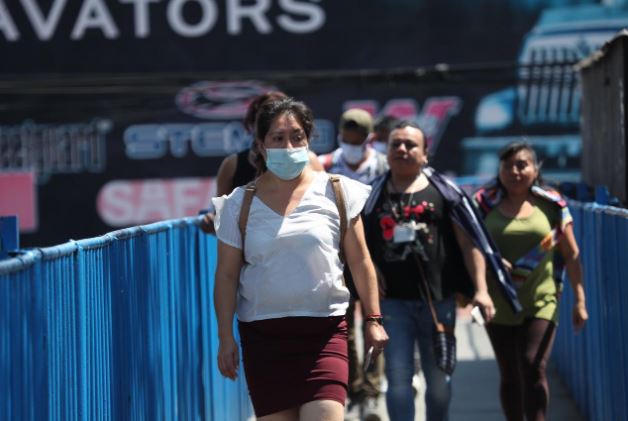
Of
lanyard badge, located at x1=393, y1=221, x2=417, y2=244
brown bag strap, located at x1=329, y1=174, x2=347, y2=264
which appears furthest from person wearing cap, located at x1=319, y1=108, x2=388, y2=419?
brown bag strap, located at x1=329, y1=174, x2=347, y2=264

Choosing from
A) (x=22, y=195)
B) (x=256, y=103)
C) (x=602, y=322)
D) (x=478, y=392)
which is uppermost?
(x=256, y=103)

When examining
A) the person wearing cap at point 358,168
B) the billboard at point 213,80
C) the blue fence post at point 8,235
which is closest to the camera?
the blue fence post at point 8,235

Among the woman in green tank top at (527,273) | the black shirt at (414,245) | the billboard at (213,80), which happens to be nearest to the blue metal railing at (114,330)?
the black shirt at (414,245)

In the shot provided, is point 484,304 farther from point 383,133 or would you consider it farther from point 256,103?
point 383,133

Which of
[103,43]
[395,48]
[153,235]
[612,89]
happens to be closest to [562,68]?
[395,48]

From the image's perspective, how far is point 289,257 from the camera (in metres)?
4.99

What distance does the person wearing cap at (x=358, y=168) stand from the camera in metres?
8.23

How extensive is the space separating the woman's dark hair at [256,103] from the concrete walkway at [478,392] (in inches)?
94.3

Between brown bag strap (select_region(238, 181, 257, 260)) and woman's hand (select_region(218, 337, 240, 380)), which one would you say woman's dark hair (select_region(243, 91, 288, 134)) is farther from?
woman's hand (select_region(218, 337, 240, 380))

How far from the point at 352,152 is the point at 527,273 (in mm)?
1961

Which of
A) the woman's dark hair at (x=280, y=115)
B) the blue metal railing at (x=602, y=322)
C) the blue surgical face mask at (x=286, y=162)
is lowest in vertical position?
the blue metal railing at (x=602, y=322)

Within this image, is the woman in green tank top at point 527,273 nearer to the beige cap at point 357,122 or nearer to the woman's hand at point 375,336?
Result: the beige cap at point 357,122

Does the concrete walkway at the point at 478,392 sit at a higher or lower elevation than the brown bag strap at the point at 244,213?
lower

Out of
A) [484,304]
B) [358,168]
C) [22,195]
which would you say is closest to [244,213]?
[484,304]
